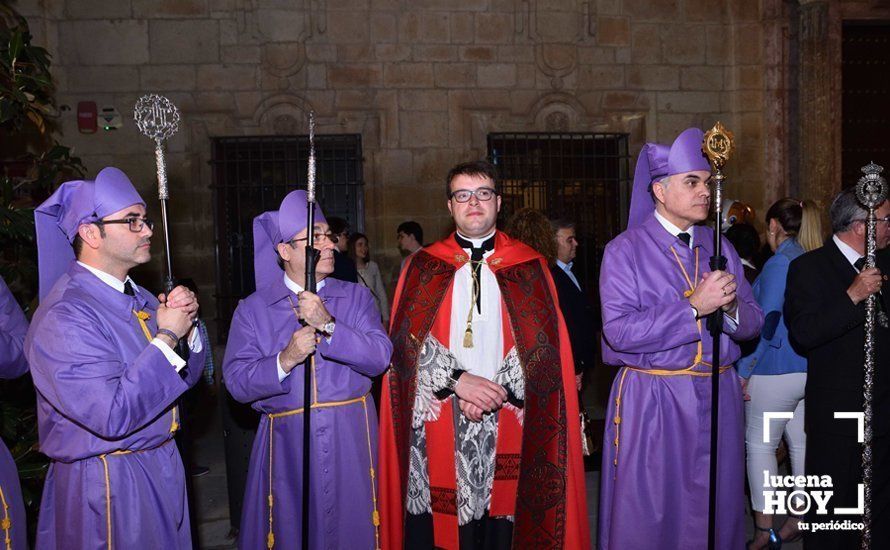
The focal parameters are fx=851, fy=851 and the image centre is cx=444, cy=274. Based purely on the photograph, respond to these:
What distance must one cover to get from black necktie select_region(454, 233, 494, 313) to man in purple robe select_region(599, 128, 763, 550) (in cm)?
56

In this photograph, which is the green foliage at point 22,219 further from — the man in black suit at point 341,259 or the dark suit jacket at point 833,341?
the dark suit jacket at point 833,341

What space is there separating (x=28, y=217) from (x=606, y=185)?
24.1 ft

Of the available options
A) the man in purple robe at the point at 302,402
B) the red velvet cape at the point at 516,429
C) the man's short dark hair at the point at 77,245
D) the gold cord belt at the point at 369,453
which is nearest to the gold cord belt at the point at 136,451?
the man's short dark hair at the point at 77,245

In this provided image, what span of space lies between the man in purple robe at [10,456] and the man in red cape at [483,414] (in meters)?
1.49

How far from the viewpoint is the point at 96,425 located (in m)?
2.91

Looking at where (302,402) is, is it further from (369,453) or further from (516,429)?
(516,429)

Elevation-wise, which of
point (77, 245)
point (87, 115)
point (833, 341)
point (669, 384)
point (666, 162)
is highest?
point (87, 115)

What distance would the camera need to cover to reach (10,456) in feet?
11.5

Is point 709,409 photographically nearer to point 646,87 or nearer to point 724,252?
point 724,252

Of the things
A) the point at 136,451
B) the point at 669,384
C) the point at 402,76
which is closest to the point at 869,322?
the point at 669,384

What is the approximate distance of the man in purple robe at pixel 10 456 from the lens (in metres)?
3.35

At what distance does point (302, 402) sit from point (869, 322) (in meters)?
2.69

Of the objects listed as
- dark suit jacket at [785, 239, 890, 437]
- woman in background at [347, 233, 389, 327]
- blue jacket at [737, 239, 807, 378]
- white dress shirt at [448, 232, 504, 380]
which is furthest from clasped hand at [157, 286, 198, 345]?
woman in background at [347, 233, 389, 327]

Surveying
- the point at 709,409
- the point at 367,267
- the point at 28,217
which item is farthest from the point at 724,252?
the point at 367,267
